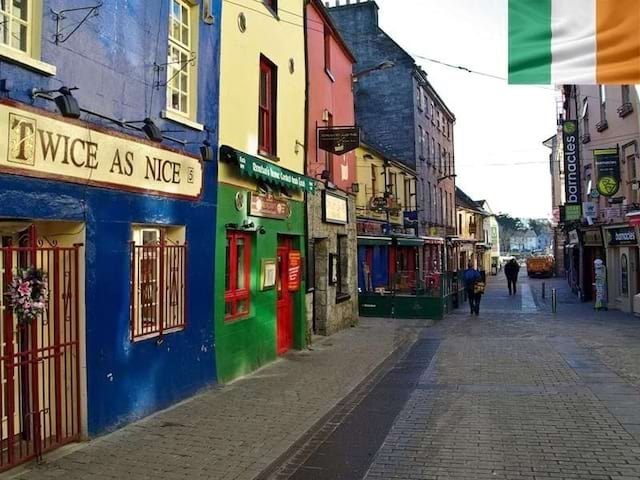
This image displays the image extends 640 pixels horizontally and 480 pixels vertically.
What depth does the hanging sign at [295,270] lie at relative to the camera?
12.1 meters

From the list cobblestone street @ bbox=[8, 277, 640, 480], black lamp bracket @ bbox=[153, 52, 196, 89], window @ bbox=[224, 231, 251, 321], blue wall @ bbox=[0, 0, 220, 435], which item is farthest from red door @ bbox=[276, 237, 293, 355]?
black lamp bracket @ bbox=[153, 52, 196, 89]

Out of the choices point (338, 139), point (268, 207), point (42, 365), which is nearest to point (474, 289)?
point (338, 139)

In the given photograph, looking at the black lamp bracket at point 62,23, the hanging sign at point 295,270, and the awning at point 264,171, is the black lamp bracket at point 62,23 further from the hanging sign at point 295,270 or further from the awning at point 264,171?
the hanging sign at point 295,270

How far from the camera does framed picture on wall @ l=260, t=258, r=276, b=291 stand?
1046 cm

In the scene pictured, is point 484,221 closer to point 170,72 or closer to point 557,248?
point 557,248

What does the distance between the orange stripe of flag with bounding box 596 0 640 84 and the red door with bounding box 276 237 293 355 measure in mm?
7457

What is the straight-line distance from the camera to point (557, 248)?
5394 centimetres

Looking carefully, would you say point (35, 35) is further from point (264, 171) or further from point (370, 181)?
point (370, 181)

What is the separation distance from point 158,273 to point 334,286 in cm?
789

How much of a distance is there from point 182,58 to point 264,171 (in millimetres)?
2375

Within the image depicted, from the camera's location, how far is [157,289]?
24.0 feet

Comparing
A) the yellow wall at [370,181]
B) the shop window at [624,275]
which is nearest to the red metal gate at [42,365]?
the yellow wall at [370,181]

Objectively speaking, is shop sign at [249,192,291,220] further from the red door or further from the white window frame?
the white window frame

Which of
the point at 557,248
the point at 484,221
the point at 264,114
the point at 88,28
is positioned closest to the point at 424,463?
the point at 88,28
